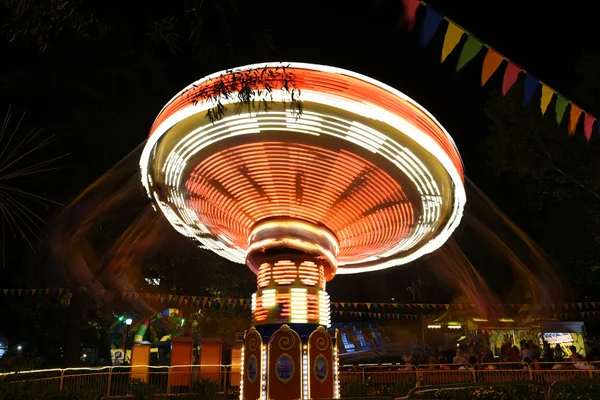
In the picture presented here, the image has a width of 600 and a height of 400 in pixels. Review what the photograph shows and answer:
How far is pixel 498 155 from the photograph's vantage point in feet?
67.6

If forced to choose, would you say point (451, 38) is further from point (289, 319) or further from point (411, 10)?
point (289, 319)

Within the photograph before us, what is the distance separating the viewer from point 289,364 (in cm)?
1045

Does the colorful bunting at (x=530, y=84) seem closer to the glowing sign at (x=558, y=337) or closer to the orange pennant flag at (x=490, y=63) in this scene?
the orange pennant flag at (x=490, y=63)

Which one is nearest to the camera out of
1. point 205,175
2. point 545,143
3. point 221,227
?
point 205,175

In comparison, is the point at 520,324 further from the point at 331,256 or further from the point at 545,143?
the point at 331,256

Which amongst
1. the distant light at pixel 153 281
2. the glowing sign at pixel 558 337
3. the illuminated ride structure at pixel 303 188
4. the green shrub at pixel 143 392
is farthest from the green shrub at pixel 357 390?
the distant light at pixel 153 281

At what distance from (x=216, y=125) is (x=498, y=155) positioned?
50.3 ft

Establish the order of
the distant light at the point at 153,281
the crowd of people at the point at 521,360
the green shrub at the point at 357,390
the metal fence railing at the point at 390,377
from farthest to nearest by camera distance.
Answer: the distant light at the point at 153,281 → the crowd of people at the point at 521,360 → the green shrub at the point at 357,390 → the metal fence railing at the point at 390,377

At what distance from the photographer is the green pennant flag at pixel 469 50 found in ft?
25.6

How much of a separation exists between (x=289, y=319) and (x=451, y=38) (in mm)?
6442

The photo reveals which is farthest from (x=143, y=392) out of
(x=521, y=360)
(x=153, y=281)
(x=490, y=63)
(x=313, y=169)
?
(x=153, y=281)

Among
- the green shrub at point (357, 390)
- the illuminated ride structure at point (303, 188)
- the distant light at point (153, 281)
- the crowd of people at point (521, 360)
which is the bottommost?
the green shrub at point (357, 390)

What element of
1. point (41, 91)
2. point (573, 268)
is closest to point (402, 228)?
point (41, 91)

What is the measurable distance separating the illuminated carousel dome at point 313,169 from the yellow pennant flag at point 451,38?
3.86ft
